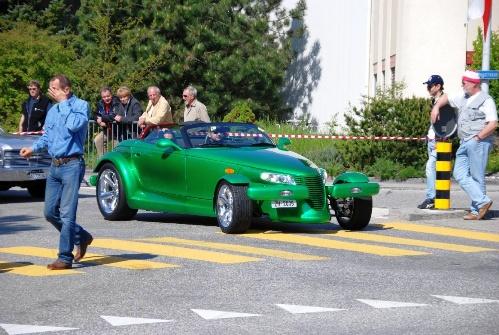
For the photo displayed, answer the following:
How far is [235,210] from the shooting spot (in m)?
14.8

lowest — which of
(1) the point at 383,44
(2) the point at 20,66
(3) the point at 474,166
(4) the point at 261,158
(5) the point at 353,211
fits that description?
(5) the point at 353,211

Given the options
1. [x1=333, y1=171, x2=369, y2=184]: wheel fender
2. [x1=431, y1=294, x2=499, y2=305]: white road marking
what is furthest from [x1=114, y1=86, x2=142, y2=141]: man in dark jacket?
[x1=431, y1=294, x2=499, y2=305]: white road marking

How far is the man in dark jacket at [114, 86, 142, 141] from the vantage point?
77.9 feet

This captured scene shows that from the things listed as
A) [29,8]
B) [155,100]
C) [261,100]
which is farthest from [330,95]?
[155,100]

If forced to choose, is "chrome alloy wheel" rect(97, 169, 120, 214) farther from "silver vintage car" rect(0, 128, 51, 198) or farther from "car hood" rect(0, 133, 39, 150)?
"car hood" rect(0, 133, 39, 150)

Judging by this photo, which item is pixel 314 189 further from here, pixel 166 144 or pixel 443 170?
pixel 443 170

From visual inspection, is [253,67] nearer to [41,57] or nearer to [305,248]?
[41,57]

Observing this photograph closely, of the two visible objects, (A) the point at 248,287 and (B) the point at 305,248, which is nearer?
(A) the point at 248,287

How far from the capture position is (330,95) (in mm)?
45562

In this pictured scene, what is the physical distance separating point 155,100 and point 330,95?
2416 centimetres

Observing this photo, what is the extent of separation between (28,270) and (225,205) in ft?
12.3

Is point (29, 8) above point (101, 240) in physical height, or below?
above

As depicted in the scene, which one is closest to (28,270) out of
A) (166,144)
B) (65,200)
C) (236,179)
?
(65,200)

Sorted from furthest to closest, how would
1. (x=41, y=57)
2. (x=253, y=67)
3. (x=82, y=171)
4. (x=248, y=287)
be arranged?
(x=253, y=67)
(x=41, y=57)
(x=82, y=171)
(x=248, y=287)
